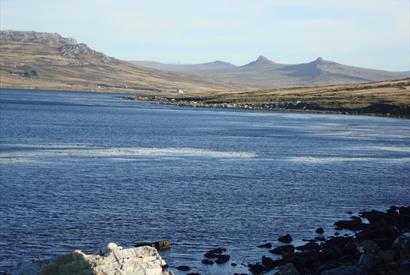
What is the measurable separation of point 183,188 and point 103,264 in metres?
30.5

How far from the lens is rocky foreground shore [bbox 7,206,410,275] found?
23250 millimetres

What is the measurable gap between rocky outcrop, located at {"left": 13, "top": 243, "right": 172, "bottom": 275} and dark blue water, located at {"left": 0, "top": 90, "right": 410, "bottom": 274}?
798 centimetres

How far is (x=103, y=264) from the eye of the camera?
75.2 ft

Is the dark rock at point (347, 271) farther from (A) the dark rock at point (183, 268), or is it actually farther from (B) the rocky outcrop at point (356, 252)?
(A) the dark rock at point (183, 268)

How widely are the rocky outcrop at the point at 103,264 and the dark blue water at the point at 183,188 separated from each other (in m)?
7.98

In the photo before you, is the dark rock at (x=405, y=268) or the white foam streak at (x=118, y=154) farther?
the white foam streak at (x=118, y=154)

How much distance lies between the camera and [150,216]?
42625 millimetres

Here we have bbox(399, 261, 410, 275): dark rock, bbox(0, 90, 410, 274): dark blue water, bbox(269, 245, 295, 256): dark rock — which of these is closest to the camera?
bbox(399, 261, 410, 275): dark rock

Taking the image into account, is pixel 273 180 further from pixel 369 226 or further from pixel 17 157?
pixel 17 157

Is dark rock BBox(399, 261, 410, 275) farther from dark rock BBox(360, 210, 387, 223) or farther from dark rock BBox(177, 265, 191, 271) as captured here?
dark rock BBox(360, 210, 387, 223)

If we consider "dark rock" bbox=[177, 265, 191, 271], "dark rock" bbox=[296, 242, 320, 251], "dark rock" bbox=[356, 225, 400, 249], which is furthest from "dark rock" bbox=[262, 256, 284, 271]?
"dark rock" bbox=[356, 225, 400, 249]

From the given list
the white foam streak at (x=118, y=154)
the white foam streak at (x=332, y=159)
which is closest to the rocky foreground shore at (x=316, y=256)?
the white foam streak at (x=332, y=159)

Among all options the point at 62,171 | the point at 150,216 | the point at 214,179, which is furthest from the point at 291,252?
the point at 62,171

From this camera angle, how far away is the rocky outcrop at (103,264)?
22891 mm
